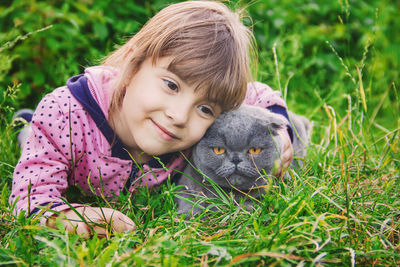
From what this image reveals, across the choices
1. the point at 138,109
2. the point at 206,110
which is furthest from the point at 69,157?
the point at 206,110

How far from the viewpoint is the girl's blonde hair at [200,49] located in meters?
1.66

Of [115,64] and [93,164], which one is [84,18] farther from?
[93,164]

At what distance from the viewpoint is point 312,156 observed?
82.4 inches

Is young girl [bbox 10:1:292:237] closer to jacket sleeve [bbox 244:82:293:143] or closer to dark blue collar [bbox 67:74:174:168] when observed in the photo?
dark blue collar [bbox 67:74:174:168]

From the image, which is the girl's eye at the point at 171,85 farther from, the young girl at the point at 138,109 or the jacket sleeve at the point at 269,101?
the jacket sleeve at the point at 269,101

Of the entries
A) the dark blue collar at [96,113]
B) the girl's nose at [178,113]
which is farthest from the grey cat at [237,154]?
the dark blue collar at [96,113]

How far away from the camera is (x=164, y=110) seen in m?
1.65

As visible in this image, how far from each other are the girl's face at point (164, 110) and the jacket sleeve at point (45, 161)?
0.32m

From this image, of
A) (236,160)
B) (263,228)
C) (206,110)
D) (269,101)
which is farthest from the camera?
(269,101)

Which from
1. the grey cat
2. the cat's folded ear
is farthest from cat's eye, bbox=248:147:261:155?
the cat's folded ear

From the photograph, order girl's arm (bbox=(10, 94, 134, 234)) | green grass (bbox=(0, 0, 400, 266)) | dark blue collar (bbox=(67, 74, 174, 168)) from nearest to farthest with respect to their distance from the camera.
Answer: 1. green grass (bbox=(0, 0, 400, 266))
2. girl's arm (bbox=(10, 94, 134, 234))
3. dark blue collar (bbox=(67, 74, 174, 168))

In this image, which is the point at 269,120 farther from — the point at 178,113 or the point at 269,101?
the point at 269,101

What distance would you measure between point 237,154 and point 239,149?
25 mm

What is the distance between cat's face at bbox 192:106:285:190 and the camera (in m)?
1.62
